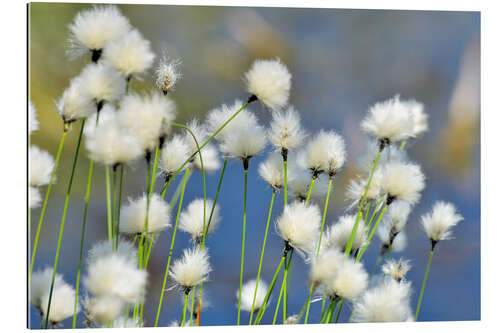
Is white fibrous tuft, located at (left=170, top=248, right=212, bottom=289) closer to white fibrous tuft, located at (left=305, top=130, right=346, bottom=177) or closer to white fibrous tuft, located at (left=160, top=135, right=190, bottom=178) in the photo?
white fibrous tuft, located at (left=160, top=135, right=190, bottom=178)

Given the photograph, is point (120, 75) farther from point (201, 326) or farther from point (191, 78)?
point (201, 326)

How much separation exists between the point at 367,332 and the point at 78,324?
745mm

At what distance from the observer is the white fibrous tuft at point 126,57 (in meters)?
1.38

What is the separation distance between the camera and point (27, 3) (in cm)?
181

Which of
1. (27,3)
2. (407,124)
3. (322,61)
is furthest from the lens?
(322,61)

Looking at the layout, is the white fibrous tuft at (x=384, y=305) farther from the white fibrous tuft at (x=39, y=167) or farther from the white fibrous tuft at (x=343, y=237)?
the white fibrous tuft at (x=39, y=167)

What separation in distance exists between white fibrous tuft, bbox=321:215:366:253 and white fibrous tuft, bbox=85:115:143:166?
547mm

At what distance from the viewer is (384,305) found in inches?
55.7

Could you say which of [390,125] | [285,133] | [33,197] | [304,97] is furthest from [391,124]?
[33,197]

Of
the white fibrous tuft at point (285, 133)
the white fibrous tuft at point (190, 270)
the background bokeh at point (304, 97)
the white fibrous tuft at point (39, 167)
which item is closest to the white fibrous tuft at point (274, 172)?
the white fibrous tuft at point (285, 133)

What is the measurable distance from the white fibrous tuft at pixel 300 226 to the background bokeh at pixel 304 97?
10.8 inches

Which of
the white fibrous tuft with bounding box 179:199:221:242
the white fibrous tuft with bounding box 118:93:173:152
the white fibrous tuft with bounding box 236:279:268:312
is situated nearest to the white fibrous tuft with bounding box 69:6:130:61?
the white fibrous tuft with bounding box 118:93:173:152

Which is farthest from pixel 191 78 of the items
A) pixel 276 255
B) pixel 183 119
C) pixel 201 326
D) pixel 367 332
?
pixel 367 332

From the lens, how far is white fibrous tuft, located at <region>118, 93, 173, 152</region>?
4.25ft
